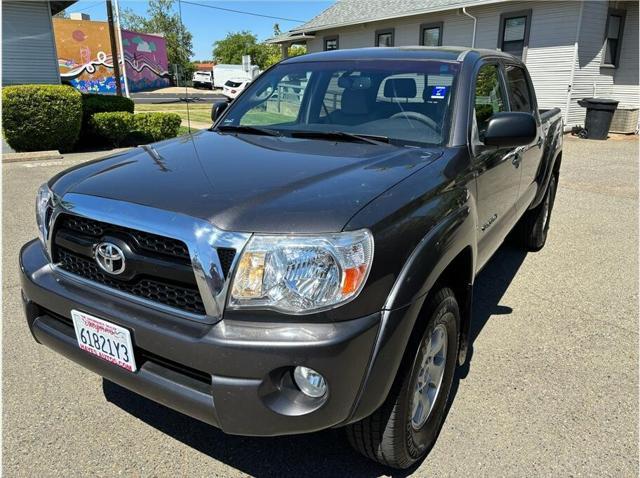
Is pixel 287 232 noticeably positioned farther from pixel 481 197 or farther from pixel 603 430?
pixel 603 430

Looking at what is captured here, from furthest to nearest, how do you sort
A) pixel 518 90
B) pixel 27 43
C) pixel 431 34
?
pixel 431 34 < pixel 27 43 < pixel 518 90

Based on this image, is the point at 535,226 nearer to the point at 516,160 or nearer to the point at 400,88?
the point at 516,160

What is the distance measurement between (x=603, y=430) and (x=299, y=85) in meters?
2.74

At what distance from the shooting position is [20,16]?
13.6m

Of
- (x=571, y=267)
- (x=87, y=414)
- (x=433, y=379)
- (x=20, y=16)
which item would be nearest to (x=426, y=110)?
(x=433, y=379)

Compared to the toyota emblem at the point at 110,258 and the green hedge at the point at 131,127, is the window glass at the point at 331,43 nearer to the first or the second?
the green hedge at the point at 131,127

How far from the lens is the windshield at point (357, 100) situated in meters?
2.79

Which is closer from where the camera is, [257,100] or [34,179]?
[257,100]

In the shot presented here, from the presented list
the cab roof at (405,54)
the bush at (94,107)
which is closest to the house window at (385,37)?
the bush at (94,107)

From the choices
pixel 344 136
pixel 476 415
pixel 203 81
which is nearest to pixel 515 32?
pixel 344 136

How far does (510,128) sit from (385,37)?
1795 centimetres

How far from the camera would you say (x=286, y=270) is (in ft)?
5.49

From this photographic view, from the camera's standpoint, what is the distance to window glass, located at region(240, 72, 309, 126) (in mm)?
3309

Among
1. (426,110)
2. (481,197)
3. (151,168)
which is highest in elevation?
(426,110)
